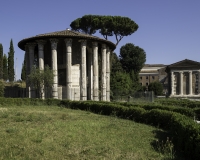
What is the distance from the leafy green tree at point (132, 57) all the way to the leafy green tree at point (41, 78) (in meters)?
27.7

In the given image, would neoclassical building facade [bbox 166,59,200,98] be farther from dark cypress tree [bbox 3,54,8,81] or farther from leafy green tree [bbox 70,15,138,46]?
dark cypress tree [bbox 3,54,8,81]

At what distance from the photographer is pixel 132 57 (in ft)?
172

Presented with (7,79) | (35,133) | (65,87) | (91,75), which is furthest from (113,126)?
(7,79)

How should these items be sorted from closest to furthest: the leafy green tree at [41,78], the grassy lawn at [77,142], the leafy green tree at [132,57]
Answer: the grassy lawn at [77,142] → the leafy green tree at [41,78] → the leafy green tree at [132,57]

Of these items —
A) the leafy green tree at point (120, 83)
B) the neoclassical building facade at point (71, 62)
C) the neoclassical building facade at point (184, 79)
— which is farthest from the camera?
the neoclassical building facade at point (184, 79)

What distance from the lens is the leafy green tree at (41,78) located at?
84.3ft

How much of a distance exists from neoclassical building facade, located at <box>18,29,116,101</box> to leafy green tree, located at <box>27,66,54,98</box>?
2.10 ft

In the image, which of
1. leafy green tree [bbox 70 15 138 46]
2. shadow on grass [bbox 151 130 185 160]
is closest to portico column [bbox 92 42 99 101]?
leafy green tree [bbox 70 15 138 46]

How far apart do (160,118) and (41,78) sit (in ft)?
54.2

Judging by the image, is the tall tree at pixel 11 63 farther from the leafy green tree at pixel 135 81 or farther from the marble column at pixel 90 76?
the marble column at pixel 90 76

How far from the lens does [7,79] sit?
167 feet

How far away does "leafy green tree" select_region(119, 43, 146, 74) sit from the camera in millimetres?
52094

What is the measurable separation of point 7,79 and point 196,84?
36.0 metres

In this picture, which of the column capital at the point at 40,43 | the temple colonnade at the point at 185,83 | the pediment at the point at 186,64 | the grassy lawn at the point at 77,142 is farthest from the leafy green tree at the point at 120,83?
the grassy lawn at the point at 77,142
